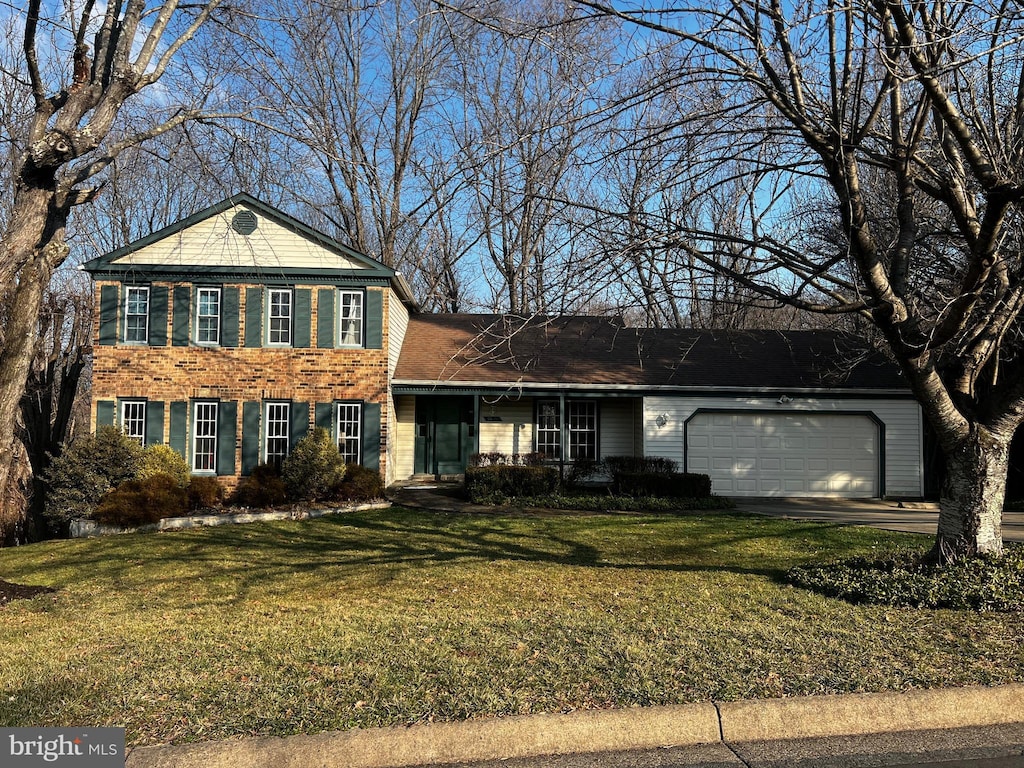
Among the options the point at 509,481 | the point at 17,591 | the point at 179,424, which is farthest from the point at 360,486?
the point at 17,591

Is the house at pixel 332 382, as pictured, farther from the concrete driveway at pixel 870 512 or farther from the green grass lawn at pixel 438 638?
the green grass lawn at pixel 438 638

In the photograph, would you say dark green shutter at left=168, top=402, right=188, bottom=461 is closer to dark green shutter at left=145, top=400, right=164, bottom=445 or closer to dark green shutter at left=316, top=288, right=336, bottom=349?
dark green shutter at left=145, top=400, right=164, bottom=445

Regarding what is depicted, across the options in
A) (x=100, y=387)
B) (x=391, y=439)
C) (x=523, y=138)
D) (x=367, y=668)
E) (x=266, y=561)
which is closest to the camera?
(x=367, y=668)

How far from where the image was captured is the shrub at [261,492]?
15.7 m

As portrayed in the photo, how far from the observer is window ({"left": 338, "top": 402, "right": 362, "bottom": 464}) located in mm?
17203

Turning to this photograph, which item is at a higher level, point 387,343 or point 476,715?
point 387,343

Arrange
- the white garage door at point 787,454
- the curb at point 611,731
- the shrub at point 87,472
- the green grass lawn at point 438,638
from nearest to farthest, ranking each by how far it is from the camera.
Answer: the curb at point 611,731 → the green grass lawn at point 438,638 → the shrub at point 87,472 → the white garage door at point 787,454

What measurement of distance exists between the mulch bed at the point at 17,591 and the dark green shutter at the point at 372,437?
891 centimetres

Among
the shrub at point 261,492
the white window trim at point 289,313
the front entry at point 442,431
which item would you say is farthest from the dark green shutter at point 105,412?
the front entry at point 442,431

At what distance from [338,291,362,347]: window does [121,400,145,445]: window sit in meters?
4.88

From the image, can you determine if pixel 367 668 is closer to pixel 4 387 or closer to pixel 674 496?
pixel 4 387

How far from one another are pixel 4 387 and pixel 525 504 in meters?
9.74

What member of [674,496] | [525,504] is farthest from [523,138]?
[674,496]

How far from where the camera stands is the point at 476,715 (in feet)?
13.9
